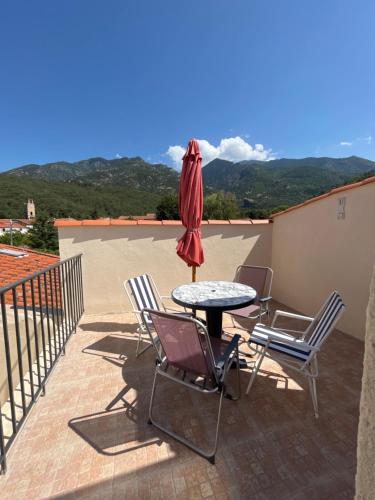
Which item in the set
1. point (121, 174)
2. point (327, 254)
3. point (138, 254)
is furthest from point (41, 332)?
point (121, 174)

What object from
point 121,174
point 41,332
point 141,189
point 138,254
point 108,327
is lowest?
point 108,327

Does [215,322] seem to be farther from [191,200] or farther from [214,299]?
[191,200]

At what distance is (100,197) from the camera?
45.0 m

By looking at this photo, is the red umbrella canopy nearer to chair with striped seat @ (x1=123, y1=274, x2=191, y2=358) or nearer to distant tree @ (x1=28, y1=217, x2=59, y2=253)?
chair with striped seat @ (x1=123, y1=274, x2=191, y2=358)

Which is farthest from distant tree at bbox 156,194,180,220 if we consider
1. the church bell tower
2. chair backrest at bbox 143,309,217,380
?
chair backrest at bbox 143,309,217,380

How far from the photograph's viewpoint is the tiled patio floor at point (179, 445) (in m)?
1.59

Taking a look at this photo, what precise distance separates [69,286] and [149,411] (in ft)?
8.61

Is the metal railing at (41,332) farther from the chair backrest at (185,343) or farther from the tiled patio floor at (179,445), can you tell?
the chair backrest at (185,343)

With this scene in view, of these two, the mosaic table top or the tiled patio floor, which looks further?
the mosaic table top

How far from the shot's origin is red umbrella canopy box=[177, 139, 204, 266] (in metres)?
3.52

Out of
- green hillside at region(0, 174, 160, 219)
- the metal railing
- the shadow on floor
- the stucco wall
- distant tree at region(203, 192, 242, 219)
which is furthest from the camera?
green hillside at region(0, 174, 160, 219)

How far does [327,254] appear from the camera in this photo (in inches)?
167

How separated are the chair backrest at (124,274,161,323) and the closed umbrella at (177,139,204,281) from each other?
0.75 meters

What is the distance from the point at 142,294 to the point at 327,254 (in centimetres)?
336
